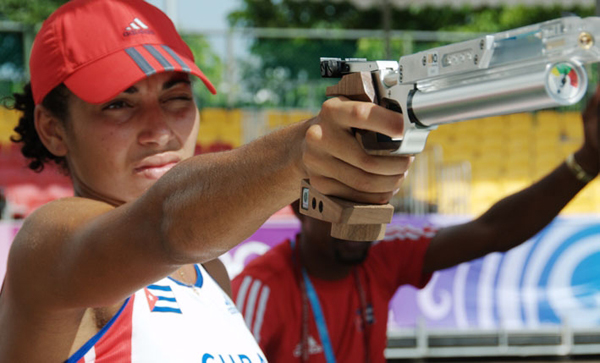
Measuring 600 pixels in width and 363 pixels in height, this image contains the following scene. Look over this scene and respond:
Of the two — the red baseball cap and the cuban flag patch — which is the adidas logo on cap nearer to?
the red baseball cap

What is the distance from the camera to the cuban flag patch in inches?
55.6

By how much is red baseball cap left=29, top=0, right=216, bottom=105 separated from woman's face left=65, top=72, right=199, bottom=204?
0.05m

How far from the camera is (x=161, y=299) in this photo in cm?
144

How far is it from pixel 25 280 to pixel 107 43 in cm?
52

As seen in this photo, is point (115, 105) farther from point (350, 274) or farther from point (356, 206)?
point (350, 274)

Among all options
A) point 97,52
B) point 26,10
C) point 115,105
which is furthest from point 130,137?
point 26,10

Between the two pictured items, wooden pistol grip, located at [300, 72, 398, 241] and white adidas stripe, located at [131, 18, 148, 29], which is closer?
wooden pistol grip, located at [300, 72, 398, 241]

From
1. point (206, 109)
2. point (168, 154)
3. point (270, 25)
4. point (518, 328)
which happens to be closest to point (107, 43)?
point (168, 154)

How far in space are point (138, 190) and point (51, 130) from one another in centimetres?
25

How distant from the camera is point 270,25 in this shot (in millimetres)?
24047

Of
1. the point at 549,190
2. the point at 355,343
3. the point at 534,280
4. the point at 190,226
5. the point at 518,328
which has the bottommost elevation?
the point at 518,328

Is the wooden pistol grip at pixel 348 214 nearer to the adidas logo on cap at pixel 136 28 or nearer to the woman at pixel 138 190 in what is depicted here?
the woman at pixel 138 190

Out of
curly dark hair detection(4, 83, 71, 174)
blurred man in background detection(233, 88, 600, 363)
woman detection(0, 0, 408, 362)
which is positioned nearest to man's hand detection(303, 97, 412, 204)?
woman detection(0, 0, 408, 362)

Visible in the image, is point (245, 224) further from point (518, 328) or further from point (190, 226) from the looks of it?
point (518, 328)
